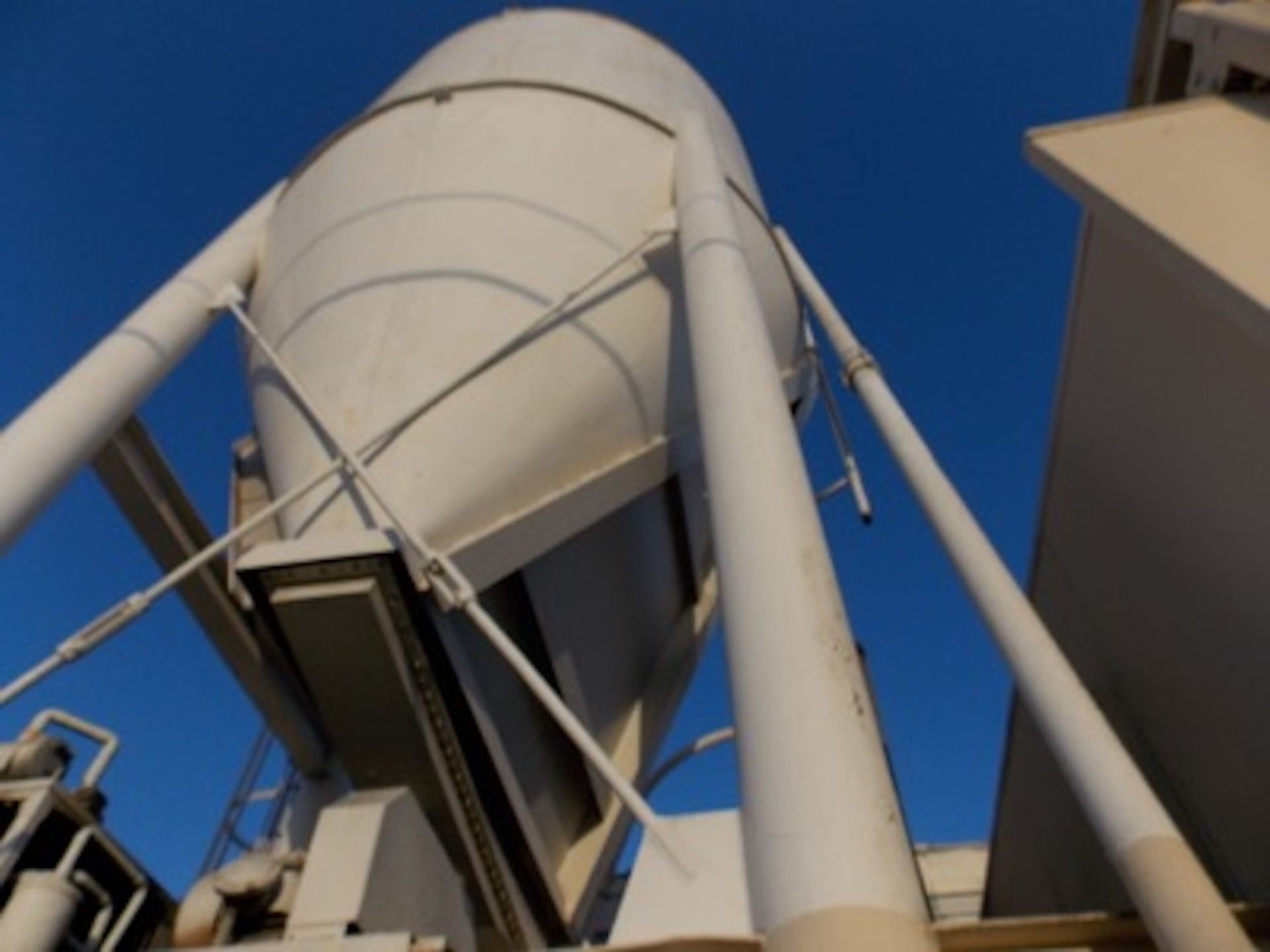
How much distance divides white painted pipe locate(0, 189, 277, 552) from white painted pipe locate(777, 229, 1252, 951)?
316 cm

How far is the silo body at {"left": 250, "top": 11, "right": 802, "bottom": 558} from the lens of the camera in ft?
13.7

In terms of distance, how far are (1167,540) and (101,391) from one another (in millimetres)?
4227

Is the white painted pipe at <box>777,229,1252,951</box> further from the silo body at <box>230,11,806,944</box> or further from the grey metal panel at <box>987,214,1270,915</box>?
the silo body at <box>230,11,806,944</box>

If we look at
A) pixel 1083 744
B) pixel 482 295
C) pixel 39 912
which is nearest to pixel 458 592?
pixel 482 295

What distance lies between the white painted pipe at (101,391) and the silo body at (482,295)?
0.37m

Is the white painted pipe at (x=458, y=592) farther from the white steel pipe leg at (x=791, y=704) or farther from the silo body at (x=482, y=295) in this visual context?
the white steel pipe leg at (x=791, y=704)

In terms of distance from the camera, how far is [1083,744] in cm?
238

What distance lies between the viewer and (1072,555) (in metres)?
4.61

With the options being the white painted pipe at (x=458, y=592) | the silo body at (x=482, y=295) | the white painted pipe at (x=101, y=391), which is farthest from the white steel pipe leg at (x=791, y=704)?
the white painted pipe at (x=101, y=391)

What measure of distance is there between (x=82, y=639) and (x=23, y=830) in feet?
2.63

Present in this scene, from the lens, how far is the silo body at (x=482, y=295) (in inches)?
164

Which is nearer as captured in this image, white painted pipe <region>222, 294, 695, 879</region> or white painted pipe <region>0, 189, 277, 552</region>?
white painted pipe <region>222, 294, 695, 879</region>

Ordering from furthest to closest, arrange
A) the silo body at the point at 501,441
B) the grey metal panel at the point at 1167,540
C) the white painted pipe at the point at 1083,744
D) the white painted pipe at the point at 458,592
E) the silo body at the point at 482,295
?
the silo body at the point at 482,295 → the silo body at the point at 501,441 → the grey metal panel at the point at 1167,540 → the white painted pipe at the point at 458,592 → the white painted pipe at the point at 1083,744

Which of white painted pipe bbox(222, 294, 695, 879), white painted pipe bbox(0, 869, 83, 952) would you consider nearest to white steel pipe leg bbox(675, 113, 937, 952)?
white painted pipe bbox(222, 294, 695, 879)
